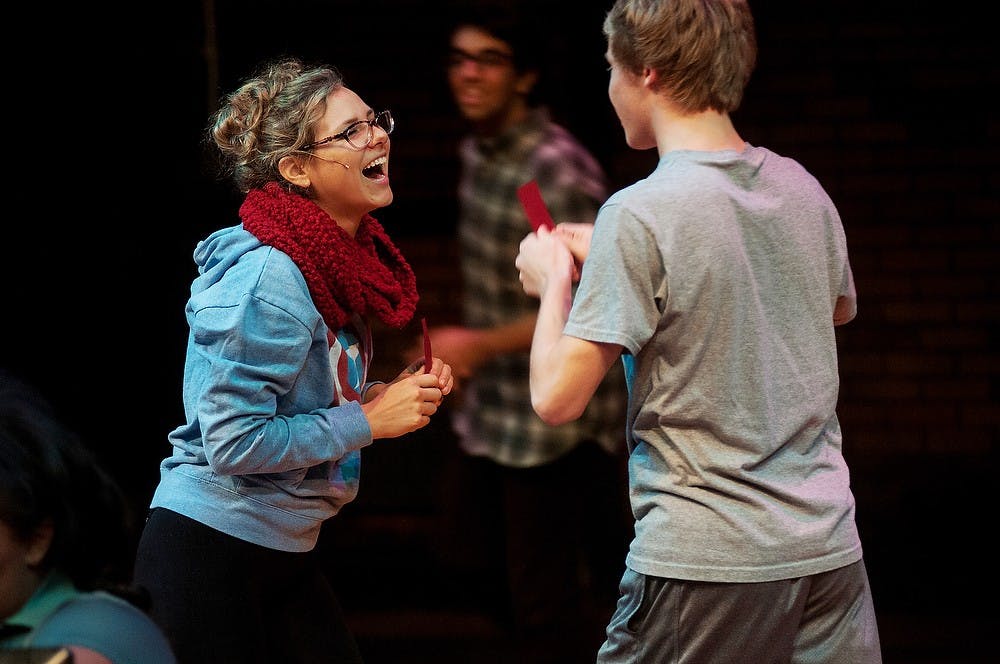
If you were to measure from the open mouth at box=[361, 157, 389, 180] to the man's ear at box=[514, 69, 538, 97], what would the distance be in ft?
3.00

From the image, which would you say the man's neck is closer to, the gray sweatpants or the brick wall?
the gray sweatpants

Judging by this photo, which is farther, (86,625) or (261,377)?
(261,377)

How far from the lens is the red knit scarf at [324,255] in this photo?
208cm

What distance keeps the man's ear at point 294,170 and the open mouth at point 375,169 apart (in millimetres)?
101

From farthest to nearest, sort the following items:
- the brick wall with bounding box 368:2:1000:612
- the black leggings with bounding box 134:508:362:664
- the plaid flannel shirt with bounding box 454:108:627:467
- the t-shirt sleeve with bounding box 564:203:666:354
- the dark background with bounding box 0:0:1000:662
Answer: the brick wall with bounding box 368:2:1000:612 → the dark background with bounding box 0:0:1000:662 → the plaid flannel shirt with bounding box 454:108:627:467 → the black leggings with bounding box 134:508:362:664 → the t-shirt sleeve with bounding box 564:203:666:354

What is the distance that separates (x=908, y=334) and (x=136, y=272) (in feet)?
8.22

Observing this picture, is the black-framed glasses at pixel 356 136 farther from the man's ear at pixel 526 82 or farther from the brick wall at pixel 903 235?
the brick wall at pixel 903 235

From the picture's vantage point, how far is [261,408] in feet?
6.48

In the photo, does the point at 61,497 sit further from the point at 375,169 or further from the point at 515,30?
the point at 515,30

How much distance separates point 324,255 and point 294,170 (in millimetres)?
197

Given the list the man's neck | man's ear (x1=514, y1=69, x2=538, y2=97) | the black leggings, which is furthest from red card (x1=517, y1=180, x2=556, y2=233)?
man's ear (x1=514, y1=69, x2=538, y2=97)

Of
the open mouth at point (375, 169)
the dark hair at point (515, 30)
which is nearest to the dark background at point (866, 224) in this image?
the dark hair at point (515, 30)

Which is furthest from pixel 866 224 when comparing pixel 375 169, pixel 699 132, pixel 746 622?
pixel 746 622

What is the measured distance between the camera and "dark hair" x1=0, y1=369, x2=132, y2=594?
4.48ft
